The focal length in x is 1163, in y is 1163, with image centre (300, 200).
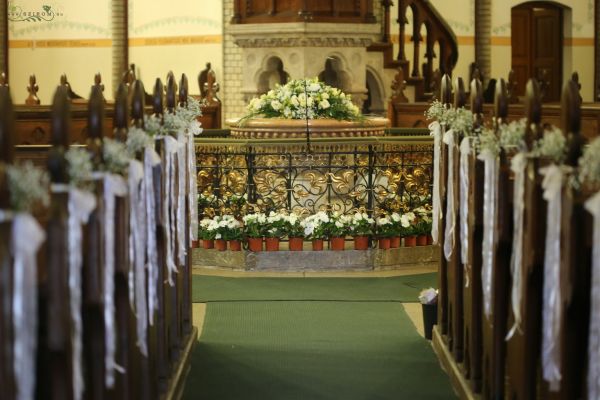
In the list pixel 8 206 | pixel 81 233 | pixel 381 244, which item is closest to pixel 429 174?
pixel 381 244

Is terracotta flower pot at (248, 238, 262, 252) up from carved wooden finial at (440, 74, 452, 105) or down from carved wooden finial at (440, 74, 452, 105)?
down

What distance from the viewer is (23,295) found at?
9.44ft

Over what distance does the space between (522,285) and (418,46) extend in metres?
11.9

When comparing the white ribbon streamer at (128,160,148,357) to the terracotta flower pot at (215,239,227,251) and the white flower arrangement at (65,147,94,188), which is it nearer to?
the white flower arrangement at (65,147,94,188)

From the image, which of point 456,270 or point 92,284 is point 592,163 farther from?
point 456,270

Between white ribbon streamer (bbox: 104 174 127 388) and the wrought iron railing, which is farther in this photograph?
the wrought iron railing

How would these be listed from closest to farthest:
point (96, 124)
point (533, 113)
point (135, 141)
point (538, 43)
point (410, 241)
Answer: point (96, 124) → point (533, 113) → point (135, 141) → point (410, 241) → point (538, 43)

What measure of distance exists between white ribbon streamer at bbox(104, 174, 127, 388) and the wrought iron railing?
537 centimetres

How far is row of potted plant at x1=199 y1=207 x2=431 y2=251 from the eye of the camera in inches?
363

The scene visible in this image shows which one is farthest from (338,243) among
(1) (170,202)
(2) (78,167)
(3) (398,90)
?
(2) (78,167)

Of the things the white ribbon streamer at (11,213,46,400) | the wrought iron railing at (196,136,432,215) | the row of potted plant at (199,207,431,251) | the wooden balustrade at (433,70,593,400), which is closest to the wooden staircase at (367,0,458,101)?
the wrought iron railing at (196,136,432,215)

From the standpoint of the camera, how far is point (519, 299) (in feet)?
14.3

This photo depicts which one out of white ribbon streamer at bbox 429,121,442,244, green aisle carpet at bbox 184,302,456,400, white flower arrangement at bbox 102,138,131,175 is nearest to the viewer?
white flower arrangement at bbox 102,138,131,175

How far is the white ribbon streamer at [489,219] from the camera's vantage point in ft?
15.8
